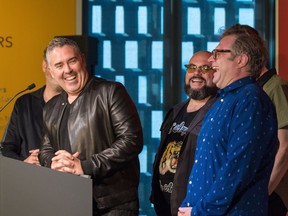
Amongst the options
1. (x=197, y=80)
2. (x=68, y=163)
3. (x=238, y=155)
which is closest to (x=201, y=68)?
(x=197, y=80)

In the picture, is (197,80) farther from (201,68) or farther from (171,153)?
(171,153)

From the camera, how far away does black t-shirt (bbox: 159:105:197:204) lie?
3.85 meters

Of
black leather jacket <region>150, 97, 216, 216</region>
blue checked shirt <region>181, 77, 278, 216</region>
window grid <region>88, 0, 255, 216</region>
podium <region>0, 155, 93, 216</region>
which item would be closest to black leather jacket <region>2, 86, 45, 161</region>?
black leather jacket <region>150, 97, 216, 216</region>

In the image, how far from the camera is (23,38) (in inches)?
237

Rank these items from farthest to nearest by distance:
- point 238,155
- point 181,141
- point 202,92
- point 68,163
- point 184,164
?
1. point 202,92
2. point 181,141
3. point 184,164
4. point 68,163
5. point 238,155

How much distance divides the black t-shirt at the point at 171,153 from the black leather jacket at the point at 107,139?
1.42ft

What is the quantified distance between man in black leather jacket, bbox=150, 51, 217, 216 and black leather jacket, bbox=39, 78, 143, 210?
319 mm

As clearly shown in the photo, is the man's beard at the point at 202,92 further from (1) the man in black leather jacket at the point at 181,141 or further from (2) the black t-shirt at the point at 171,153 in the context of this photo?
(2) the black t-shirt at the point at 171,153

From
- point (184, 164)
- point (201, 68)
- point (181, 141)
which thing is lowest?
A: point (184, 164)

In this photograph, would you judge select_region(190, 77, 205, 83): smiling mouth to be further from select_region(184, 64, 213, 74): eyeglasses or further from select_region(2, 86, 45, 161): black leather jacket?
select_region(2, 86, 45, 161): black leather jacket

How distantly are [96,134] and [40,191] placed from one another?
0.72 metres

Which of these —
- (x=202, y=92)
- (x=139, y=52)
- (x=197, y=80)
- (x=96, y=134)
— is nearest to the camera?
(x=96, y=134)

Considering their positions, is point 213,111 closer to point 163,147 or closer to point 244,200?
point 244,200

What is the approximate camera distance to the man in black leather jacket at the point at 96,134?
3.25m
